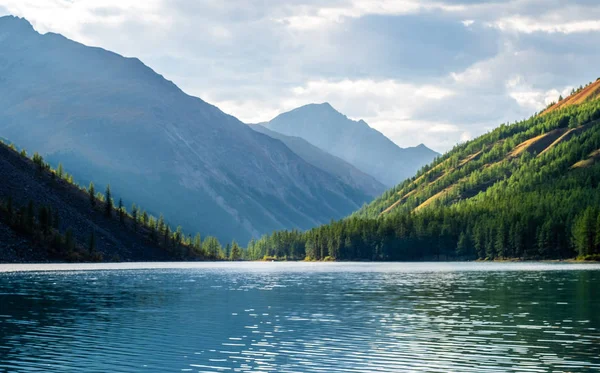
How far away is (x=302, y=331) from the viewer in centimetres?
6091

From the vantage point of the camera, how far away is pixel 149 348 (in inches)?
2055

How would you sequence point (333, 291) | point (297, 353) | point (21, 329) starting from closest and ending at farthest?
point (297, 353)
point (21, 329)
point (333, 291)

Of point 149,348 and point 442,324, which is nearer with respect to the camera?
point 149,348

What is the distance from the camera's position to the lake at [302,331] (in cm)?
4609

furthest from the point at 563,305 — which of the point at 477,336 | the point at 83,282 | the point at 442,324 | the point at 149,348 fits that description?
the point at 83,282

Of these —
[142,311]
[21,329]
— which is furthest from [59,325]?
[142,311]

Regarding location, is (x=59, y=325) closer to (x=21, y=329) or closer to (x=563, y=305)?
(x=21, y=329)

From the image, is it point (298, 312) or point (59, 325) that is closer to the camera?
point (59, 325)

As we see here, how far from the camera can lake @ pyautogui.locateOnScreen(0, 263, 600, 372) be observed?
4609cm

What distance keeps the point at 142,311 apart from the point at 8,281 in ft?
196

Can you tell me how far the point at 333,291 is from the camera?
355 feet

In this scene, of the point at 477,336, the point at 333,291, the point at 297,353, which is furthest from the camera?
the point at 333,291

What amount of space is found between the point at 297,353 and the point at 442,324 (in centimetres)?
1968

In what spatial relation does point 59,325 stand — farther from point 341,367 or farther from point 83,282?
point 83,282
